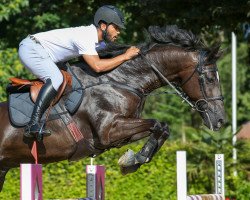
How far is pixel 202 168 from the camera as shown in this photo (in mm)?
16453

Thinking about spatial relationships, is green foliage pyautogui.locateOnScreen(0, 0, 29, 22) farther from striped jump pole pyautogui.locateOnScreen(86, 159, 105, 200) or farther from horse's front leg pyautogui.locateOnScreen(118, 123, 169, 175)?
horse's front leg pyautogui.locateOnScreen(118, 123, 169, 175)

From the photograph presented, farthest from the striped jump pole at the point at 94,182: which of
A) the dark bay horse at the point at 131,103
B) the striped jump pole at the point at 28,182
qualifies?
the striped jump pole at the point at 28,182

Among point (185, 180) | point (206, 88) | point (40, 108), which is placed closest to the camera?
point (185, 180)

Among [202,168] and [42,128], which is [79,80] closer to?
[42,128]

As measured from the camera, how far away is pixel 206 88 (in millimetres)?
9086

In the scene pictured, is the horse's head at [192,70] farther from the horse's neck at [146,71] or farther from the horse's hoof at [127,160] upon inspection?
the horse's hoof at [127,160]

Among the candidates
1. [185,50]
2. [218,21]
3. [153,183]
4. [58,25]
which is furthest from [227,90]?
[185,50]

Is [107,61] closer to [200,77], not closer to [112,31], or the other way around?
[112,31]

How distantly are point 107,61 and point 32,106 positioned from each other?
88cm

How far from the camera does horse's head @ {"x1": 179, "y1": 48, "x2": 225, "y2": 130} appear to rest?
905cm

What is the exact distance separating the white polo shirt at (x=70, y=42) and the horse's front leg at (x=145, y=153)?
995 millimetres

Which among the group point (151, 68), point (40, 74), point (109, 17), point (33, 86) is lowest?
point (33, 86)

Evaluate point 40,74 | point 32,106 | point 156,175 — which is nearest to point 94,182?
point 32,106

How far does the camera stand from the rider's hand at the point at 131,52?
8.94m
